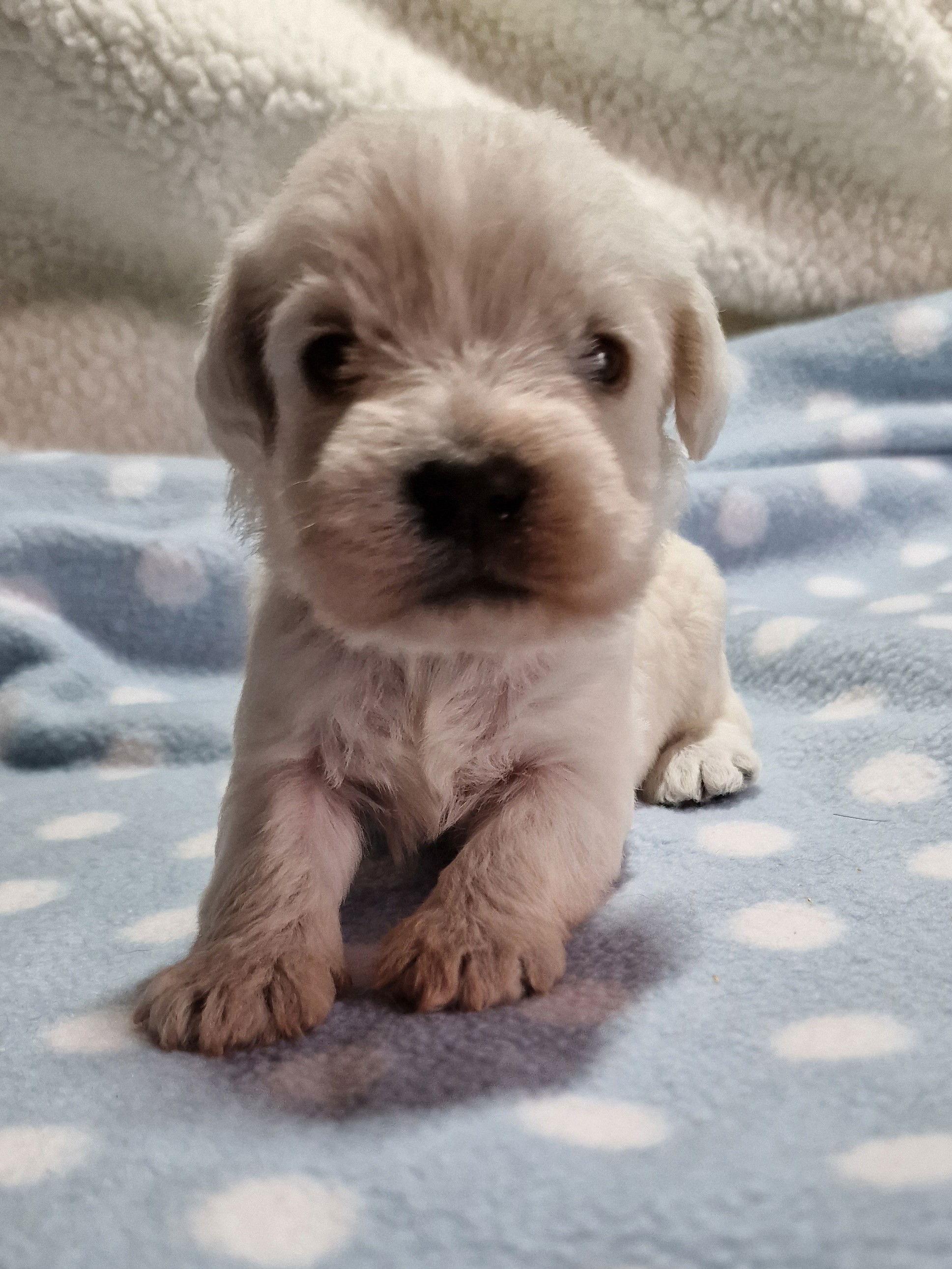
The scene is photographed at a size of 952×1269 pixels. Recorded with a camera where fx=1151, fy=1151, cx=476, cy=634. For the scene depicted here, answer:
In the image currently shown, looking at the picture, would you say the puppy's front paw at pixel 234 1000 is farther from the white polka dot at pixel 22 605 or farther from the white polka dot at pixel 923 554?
the white polka dot at pixel 923 554

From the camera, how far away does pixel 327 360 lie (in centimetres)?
150

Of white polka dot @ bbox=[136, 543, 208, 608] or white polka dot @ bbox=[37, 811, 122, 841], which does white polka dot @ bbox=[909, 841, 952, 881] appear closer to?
white polka dot @ bbox=[37, 811, 122, 841]

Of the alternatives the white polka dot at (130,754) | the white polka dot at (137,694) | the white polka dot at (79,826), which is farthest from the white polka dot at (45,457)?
the white polka dot at (79,826)

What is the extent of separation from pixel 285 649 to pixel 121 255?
223cm

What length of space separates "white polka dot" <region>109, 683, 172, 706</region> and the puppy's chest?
124 centimetres

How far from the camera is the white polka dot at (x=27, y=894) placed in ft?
5.57

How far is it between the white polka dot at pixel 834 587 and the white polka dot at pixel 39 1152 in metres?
2.57

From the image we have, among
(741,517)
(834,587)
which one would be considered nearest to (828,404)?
(741,517)

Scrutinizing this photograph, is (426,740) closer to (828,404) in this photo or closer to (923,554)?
(923,554)

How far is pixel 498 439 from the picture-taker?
127 cm

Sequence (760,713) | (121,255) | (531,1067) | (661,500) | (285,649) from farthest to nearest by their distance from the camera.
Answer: (121,255), (760,713), (661,500), (285,649), (531,1067)

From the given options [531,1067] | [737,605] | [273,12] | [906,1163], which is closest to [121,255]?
[273,12]

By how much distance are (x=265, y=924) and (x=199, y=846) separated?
0.62 meters

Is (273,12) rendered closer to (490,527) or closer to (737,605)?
(737,605)
